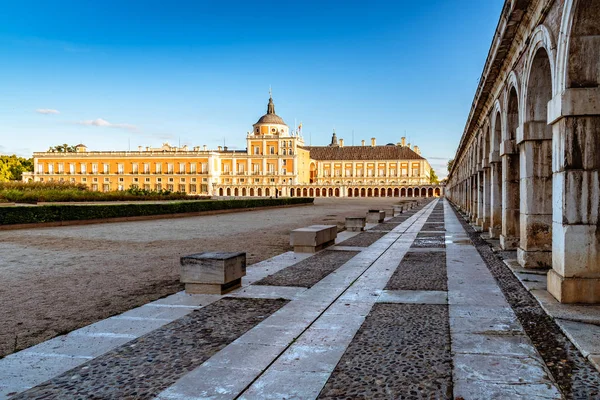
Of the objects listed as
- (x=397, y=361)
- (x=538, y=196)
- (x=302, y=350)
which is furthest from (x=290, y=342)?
(x=538, y=196)

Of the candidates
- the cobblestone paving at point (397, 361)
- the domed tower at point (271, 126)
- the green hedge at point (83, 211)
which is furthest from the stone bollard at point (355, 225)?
the domed tower at point (271, 126)

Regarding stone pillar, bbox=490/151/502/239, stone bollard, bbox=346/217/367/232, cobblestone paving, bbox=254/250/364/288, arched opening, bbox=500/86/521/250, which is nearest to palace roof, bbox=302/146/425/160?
stone bollard, bbox=346/217/367/232

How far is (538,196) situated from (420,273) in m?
2.41

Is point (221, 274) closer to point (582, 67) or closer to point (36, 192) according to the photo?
point (582, 67)

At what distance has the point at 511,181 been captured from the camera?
10.1 meters

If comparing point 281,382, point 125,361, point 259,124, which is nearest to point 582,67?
point 281,382

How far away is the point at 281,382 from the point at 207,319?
1942 millimetres

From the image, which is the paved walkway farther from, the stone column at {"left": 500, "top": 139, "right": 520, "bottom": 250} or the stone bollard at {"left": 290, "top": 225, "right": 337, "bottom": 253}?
the stone column at {"left": 500, "top": 139, "right": 520, "bottom": 250}

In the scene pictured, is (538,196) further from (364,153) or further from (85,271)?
(364,153)

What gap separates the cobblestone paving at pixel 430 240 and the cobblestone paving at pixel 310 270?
A: 8.26ft

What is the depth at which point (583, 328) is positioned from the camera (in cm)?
466

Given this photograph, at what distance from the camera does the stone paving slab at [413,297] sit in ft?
19.7

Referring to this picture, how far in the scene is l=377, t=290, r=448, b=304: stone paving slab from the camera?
6.00m

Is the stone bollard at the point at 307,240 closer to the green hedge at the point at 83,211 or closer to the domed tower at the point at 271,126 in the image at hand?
the green hedge at the point at 83,211
